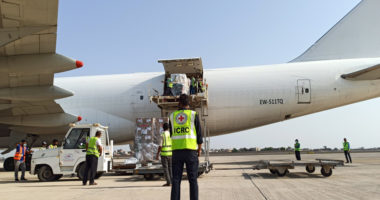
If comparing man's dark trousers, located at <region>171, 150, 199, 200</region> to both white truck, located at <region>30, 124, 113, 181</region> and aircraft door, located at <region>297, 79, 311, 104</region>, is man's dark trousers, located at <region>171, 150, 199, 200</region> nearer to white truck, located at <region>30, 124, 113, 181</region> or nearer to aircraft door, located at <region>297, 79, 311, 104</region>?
white truck, located at <region>30, 124, 113, 181</region>

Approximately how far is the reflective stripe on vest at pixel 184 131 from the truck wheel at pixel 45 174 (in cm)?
801

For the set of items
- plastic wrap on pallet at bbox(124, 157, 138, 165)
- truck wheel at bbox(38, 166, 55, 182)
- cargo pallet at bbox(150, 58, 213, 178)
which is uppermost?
cargo pallet at bbox(150, 58, 213, 178)

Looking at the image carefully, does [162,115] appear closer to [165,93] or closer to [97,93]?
[165,93]

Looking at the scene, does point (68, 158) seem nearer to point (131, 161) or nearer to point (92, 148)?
point (92, 148)

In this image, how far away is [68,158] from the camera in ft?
34.9

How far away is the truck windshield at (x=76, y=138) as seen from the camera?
35.3 feet

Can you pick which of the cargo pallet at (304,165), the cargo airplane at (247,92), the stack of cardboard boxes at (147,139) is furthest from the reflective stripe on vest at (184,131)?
the cargo airplane at (247,92)

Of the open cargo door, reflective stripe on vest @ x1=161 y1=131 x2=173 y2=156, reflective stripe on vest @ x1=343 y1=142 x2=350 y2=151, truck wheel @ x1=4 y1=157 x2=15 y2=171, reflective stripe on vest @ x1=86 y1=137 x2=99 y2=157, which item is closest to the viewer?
reflective stripe on vest @ x1=161 y1=131 x2=173 y2=156

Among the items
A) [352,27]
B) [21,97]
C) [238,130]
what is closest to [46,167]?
[21,97]

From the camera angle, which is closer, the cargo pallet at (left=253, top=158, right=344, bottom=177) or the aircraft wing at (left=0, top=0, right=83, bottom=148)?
the aircraft wing at (left=0, top=0, right=83, bottom=148)

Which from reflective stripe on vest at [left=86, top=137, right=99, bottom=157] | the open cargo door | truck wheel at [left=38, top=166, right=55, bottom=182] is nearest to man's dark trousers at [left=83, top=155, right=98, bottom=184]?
reflective stripe on vest at [left=86, top=137, right=99, bottom=157]

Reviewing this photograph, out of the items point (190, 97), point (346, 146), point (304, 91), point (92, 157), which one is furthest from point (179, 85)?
point (346, 146)

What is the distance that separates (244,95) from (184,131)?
421 inches

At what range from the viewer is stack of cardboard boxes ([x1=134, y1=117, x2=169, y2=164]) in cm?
1279
